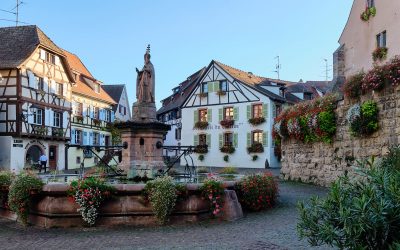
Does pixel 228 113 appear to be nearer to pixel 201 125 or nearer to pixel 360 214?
pixel 201 125

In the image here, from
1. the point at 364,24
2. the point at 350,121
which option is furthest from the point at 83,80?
the point at 350,121

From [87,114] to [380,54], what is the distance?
29953mm

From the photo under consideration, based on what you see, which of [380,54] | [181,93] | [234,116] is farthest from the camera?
[181,93]

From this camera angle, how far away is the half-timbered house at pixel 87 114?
4016 cm

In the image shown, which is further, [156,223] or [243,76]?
[243,76]

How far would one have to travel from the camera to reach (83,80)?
4431 cm

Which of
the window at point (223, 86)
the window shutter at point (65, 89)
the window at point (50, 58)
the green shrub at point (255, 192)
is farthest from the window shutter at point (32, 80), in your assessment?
the green shrub at point (255, 192)

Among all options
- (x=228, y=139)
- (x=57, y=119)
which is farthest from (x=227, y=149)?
(x=57, y=119)

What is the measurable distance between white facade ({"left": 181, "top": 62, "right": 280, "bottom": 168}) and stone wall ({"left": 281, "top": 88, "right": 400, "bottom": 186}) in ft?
55.2

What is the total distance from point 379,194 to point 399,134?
28.5ft

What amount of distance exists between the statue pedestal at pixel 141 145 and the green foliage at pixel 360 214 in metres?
8.84

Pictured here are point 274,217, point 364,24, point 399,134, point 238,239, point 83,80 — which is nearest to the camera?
point 238,239

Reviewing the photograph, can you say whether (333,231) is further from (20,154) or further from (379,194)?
(20,154)

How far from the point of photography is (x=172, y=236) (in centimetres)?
802
